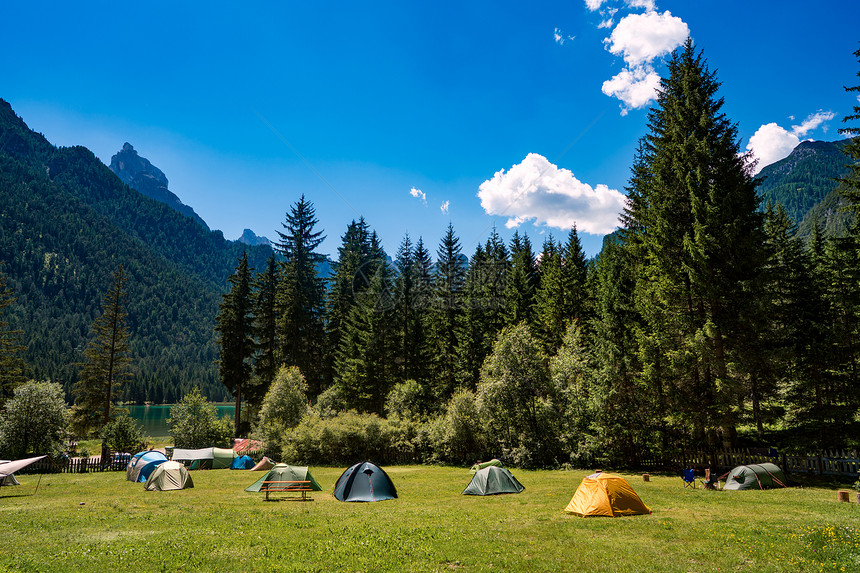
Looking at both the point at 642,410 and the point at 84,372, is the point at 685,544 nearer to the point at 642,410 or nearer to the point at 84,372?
the point at 642,410

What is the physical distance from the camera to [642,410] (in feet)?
78.1

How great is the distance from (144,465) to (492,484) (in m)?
21.1

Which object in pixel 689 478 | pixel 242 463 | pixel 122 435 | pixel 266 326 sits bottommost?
pixel 242 463

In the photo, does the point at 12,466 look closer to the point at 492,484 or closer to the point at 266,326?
the point at 492,484

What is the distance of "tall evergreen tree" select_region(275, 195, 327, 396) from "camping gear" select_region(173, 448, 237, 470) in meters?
14.1

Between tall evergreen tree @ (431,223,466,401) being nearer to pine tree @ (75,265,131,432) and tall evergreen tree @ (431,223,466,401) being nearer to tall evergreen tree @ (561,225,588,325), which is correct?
tall evergreen tree @ (561,225,588,325)

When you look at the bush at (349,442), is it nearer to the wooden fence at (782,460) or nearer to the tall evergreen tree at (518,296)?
the tall evergreen tree at (518,296)

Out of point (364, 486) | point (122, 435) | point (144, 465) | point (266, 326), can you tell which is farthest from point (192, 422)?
point (364, 486)

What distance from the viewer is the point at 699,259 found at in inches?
789

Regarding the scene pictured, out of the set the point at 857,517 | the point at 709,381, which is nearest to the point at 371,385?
the point at 709,381

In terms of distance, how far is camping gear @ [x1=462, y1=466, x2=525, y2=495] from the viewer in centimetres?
1831

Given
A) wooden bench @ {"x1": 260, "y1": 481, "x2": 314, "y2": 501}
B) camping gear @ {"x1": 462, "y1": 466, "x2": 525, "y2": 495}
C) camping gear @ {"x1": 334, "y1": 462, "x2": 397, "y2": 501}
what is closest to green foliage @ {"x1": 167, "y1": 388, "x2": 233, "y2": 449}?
wooden bench @ {"x1": 260, "y1": 481, "x2": 314, "y2": 501}

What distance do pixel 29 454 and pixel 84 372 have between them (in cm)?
893

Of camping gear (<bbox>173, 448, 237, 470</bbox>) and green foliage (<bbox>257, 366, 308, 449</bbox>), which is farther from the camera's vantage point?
green foliage (<bbox>257, 366, 308, 449</bbox>)
